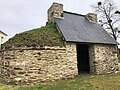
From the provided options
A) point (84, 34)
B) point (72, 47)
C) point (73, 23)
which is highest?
point (73, 23)

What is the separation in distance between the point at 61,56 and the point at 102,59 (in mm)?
3740

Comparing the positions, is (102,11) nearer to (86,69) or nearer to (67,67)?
(86,69)

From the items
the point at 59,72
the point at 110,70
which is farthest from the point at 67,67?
the point at 110,70

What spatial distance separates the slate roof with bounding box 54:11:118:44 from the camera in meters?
11.4

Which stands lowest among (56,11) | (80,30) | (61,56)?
(61,56)

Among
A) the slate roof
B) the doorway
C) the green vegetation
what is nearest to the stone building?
the slate roof

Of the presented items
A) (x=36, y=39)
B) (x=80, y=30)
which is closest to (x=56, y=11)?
(x=80, y=30)

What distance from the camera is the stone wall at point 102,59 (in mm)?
11977

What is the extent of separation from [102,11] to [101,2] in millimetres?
1392

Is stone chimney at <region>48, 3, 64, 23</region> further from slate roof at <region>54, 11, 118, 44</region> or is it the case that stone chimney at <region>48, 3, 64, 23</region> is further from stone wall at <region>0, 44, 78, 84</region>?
stone wall at <region>0, 44, 78, 84</region>

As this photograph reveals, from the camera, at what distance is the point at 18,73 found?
9.33m

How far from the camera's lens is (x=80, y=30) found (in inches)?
502

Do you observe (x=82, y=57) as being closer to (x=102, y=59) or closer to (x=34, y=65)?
(x=102, y=59)

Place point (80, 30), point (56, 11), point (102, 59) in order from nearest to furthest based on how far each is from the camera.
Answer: point (102, 59) < point (80, 30) < point (56, 11)
